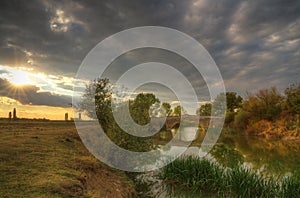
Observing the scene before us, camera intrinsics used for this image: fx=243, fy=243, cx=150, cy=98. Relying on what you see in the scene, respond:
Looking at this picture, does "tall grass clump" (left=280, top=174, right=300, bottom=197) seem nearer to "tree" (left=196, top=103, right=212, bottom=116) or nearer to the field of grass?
the field of grass

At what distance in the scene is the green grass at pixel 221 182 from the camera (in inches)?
312

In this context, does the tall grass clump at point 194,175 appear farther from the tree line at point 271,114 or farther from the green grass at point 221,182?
the tree line at point 271,114

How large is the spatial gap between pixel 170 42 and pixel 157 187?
1017cm

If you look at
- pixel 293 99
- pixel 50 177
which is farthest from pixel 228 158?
pixel 293 99

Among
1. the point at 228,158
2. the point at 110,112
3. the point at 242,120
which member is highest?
the point at 110,112

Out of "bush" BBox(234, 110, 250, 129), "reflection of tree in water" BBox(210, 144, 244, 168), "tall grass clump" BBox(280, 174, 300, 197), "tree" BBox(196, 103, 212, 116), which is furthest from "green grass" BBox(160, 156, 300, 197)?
"tree" BBox(196, 103, 212, 116)

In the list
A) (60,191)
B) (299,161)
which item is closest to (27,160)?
(60,191)

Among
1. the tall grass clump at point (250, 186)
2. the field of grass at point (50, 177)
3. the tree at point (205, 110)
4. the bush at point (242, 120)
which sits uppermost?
the tree at point (205, 110)

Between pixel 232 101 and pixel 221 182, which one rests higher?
pixel 232 101

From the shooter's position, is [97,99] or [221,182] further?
[97,99]

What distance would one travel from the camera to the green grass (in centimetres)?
793

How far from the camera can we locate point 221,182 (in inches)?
354

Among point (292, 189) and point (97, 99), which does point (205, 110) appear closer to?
point (97, 99)

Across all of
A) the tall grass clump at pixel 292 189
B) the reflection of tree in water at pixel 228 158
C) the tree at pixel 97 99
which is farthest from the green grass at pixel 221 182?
the tree at pixel 97 99
